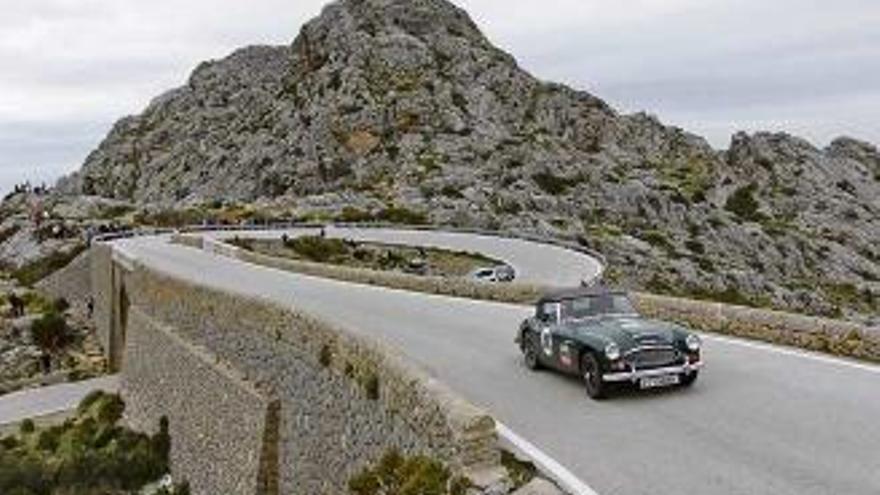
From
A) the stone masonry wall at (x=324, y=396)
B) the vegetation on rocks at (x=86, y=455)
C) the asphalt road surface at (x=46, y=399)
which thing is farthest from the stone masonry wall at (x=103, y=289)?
the stone masonry wall at (x=324, y=396)

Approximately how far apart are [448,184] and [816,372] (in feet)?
259

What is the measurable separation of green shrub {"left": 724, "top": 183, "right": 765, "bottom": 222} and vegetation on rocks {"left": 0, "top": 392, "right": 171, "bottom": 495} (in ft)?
234

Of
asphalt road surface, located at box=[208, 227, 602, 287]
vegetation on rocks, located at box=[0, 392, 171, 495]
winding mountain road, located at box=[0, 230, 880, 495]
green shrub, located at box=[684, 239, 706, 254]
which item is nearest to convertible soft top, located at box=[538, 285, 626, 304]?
winding mountain road, located at box=[0, 230, 880, 495]

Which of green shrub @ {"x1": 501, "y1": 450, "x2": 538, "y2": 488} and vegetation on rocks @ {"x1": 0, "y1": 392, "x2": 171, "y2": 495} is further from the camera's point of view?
vegetation on rocks @ {"x1": 0, "y1": 392, "x2": 171, "y2": 495}

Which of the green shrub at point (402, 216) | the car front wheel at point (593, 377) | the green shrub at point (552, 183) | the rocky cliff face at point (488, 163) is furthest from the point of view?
the green shrub at point (552, 183)

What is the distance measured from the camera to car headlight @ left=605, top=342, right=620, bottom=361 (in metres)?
14.6

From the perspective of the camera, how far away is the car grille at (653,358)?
14633 millimetres

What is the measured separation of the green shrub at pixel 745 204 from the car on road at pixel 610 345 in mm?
87106

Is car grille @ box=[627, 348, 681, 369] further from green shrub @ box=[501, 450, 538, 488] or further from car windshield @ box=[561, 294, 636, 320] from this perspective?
green shrub @ box=[501, 450, 538, 488]

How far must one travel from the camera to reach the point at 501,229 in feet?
264

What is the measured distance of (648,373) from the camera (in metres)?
14.7

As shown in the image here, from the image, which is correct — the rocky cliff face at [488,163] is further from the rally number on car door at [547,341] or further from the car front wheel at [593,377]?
the car front wheel at [593,377]

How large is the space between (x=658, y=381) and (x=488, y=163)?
8717 centimetres

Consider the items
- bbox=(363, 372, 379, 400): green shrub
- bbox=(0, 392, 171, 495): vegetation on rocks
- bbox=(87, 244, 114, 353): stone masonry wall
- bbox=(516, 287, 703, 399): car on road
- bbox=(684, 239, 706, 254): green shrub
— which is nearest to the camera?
bbox=(363, 372, 379, 400): green shrub
